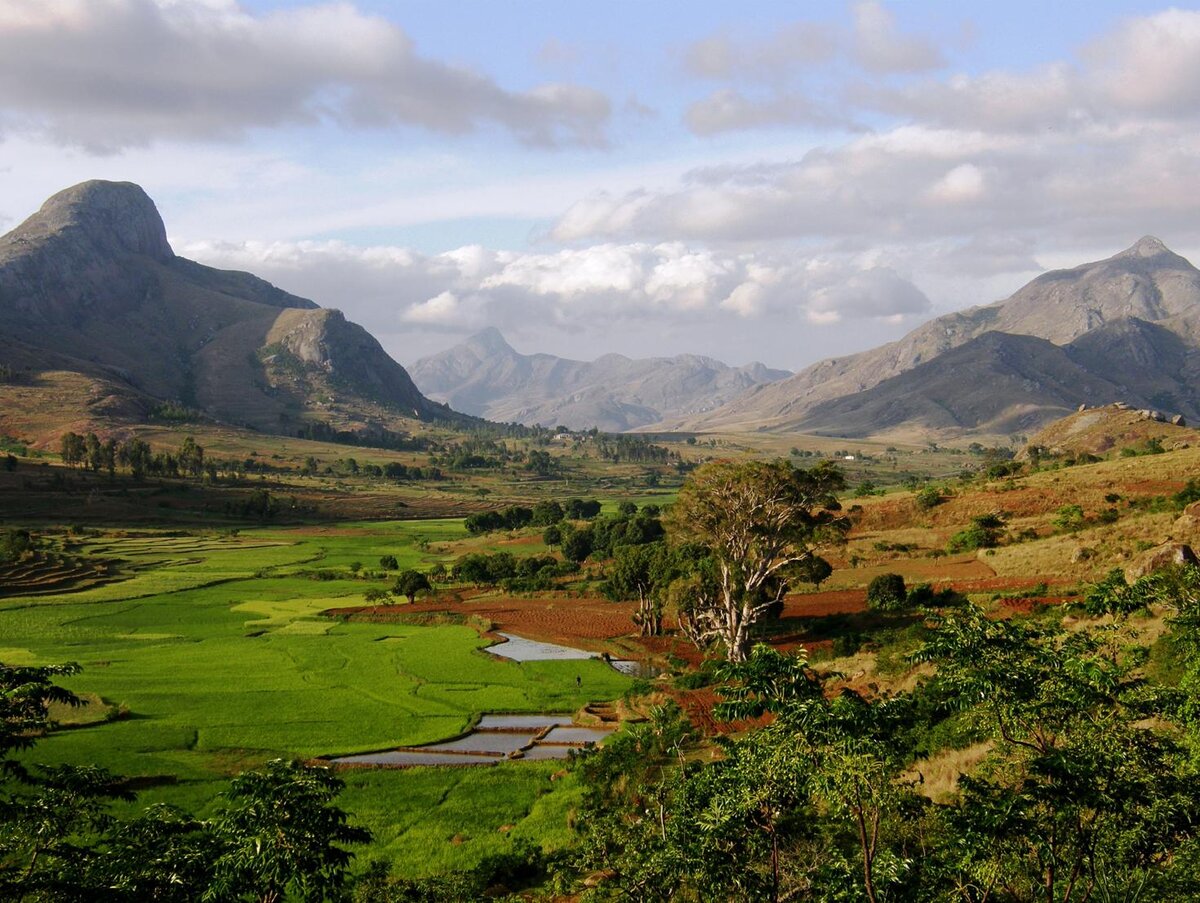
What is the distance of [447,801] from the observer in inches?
1481

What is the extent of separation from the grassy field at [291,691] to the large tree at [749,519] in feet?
37.2

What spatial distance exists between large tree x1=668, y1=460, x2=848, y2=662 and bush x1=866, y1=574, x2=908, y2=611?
278 inches

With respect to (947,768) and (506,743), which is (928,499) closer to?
(506,743)

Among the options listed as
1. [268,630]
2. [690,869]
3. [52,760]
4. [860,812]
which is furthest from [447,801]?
[268,630]

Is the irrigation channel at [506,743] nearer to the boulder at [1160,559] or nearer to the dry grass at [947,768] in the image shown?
the dry grass at [947,768]

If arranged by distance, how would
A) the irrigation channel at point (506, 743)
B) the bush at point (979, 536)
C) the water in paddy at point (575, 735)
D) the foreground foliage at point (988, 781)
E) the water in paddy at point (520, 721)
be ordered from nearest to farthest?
the foreground foliage at point (988, 781)
the irrigation channel at point (506, 743)
the water in paddy at point (575, 735)
the water in paddy at point (520, 721)
the bush at point (979, 536)

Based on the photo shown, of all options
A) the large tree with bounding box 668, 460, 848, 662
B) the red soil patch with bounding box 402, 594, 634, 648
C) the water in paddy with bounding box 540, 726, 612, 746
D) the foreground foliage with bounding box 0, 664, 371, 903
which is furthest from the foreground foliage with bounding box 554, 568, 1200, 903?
the red soil patch with bounding box 402, 594, 634, 648

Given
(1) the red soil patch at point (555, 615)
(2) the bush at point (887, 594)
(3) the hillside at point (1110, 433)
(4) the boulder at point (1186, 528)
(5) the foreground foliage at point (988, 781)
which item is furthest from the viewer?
(3) the hillside at point (1110, 433)

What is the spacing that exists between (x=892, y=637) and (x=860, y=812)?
42.9 meters

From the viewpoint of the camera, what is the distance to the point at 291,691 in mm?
56219

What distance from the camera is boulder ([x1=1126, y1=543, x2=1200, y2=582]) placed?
1596 inches

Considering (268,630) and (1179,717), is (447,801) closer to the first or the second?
(1179,717)

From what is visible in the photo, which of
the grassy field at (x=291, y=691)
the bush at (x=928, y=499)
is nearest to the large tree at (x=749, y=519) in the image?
the grassy field at (x=291, y=691)

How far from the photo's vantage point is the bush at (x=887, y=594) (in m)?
64.2
